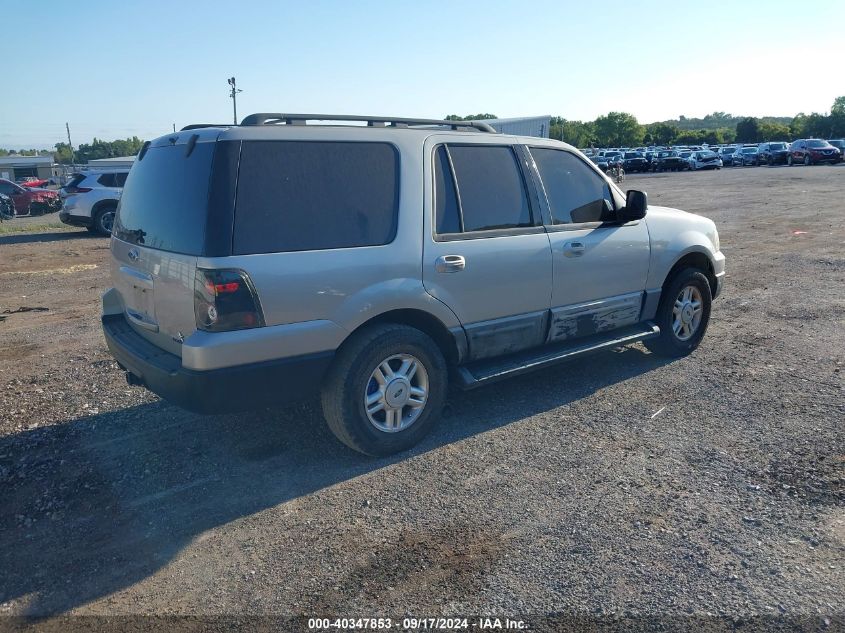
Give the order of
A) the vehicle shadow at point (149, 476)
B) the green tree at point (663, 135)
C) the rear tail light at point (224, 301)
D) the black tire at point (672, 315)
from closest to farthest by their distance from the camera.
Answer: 1. the vehicle shadow at point (149, 476)
2. the rear tail light at point (224, 301)
3. the black tire at point (672, 315)
4. the green tree at point (663, 135)

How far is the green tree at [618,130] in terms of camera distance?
104 meters

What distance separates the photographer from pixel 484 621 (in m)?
2.90

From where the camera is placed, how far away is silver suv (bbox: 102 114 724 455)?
3809 millimetres

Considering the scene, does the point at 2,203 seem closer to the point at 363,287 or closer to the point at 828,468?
the point at 363,287

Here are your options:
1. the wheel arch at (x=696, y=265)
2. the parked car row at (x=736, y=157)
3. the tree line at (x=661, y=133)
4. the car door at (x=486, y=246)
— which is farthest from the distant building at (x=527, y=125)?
the car door at (x=486, y=246)

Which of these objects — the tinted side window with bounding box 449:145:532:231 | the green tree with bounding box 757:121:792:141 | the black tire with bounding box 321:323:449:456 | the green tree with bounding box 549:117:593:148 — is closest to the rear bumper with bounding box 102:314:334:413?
the black tire with bounding box 321:323:449:456

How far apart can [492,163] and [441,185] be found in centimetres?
55

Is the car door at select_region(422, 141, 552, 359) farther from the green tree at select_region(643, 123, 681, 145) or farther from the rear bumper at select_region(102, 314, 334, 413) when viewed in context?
the green tree at select_region(643, 123, 681, 145)

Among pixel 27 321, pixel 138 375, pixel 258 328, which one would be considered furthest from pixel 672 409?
pixel 27 321

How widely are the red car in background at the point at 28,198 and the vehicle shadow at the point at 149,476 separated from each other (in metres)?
24.9

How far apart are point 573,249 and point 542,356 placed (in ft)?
2.76

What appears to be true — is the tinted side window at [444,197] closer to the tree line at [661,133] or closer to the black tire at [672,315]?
the black tire at [672,315]

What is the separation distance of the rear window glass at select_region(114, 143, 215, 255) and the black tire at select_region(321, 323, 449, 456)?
108 centimetres

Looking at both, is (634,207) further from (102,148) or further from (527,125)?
(102,148)
